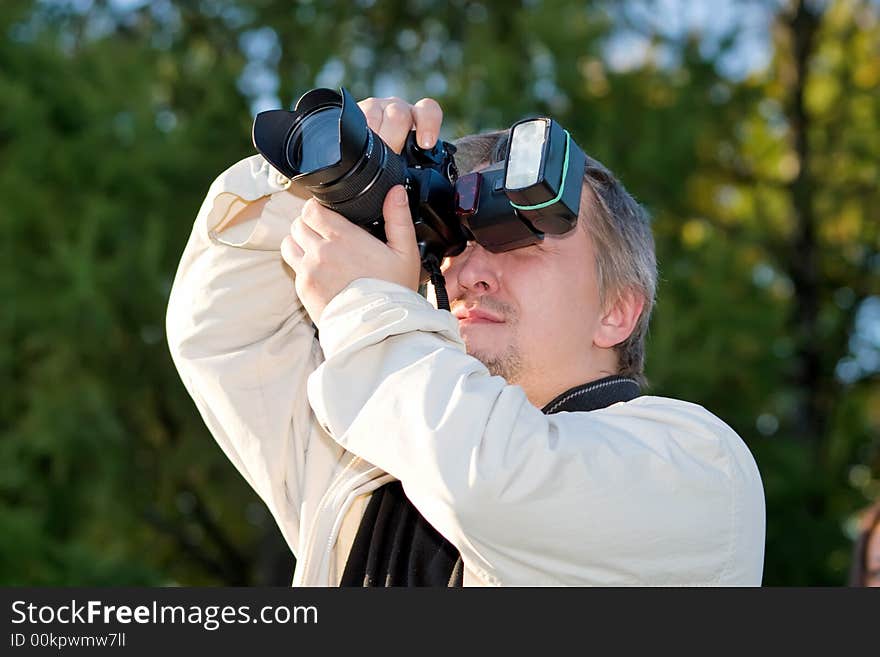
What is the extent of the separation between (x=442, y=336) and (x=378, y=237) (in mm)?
158

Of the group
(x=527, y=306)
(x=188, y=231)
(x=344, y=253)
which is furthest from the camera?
(x=188, y=231)

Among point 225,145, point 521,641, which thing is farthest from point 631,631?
point 225,145

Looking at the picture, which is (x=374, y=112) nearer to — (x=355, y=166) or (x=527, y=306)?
(x=355, y=166)

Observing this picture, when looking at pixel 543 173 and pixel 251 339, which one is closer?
pixel 543 173

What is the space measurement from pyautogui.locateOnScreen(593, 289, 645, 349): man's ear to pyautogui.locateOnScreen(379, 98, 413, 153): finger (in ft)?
1.26

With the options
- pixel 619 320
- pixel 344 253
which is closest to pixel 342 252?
pixel 344 253

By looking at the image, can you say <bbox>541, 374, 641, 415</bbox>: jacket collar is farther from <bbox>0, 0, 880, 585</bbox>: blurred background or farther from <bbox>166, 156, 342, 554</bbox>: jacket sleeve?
<bbox>0, 0, 880, 585</bbox>: blurred background

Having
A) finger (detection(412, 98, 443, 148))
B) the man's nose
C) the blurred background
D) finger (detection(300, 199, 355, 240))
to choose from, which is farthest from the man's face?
the blurred background

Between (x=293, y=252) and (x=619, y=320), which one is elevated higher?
(x=293, y=252)

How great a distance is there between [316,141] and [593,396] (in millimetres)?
488

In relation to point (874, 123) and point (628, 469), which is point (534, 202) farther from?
point (874, 123)

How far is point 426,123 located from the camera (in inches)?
56.9

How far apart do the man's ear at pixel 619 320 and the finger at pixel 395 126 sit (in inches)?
15.1

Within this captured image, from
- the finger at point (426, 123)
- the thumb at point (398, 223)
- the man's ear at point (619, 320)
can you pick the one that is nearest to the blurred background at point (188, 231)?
the man's ear at point (619, 320)
